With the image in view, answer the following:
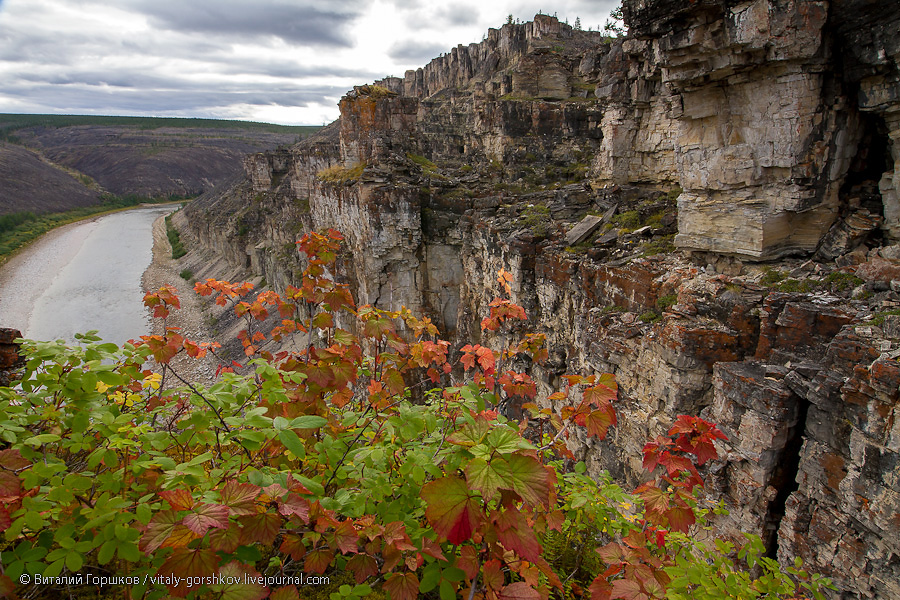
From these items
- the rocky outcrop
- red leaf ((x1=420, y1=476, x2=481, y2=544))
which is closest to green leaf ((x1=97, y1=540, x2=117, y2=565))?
red leaf ((x1=420, y1=476, x2=481, y2=544))

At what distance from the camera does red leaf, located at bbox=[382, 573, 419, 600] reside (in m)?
2.72

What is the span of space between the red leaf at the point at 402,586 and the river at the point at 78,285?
37390 mm

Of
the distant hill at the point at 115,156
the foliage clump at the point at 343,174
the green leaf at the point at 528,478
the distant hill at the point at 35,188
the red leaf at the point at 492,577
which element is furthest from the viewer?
the distant hill at the point at 115,156

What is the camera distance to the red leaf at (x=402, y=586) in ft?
8.94

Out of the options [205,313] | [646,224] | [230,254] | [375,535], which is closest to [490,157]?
[646,224]

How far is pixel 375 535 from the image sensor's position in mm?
2771

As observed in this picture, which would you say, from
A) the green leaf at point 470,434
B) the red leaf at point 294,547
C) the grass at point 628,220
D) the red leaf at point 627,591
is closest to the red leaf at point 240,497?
the red leaf at point 294,547

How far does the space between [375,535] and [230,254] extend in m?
49.6

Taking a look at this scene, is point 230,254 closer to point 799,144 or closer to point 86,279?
point 86,279

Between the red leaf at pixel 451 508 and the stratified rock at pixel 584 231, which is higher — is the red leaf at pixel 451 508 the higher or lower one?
the lower one

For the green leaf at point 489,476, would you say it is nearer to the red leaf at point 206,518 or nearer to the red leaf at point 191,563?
the red leaf at point 206,518

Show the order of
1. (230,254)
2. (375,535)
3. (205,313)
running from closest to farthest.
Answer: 1. (375,535)
2. (205,313)
3. (230,254)

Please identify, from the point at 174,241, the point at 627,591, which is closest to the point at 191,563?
the point at 627,591

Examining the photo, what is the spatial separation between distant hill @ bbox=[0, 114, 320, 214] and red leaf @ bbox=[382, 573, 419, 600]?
105308 millimetres
